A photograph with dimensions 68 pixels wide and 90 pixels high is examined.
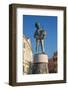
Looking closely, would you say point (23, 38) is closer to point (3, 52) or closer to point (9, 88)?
point (3, 52)

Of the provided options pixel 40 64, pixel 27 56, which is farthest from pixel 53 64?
pixel 27 56

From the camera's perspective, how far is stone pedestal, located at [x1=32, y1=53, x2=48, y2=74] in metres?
1.82

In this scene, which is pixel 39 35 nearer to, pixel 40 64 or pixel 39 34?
pixel 39 34

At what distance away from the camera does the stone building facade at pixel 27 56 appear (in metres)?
1.79

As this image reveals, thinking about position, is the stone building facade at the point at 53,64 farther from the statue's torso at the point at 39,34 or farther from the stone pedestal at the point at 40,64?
the statue's torso at the point at 39,34

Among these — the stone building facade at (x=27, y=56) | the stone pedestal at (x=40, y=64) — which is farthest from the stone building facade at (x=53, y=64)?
the stone building facade at (x=27, y=56)

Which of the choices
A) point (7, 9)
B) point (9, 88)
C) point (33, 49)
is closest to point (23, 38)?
point (33, 49)

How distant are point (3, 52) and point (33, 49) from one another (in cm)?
20

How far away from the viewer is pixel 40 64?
184 centimetres

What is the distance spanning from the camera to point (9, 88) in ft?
5.79

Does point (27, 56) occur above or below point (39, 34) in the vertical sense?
below

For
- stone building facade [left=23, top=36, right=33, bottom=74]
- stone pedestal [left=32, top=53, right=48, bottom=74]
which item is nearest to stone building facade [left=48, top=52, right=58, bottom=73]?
stone pedestal [left=32, top=53, right=48, bottom=74]

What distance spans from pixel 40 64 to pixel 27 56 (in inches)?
4.4

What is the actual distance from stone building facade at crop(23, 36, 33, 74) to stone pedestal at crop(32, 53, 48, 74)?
0.04 meters
